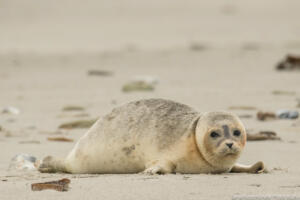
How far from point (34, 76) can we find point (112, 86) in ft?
7.97

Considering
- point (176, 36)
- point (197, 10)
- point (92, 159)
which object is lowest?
point (92, 159)

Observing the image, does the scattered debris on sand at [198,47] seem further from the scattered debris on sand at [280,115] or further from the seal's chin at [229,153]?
the seal's chin at [229,153]

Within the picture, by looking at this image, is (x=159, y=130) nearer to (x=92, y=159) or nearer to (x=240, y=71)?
(x=92, y=159)

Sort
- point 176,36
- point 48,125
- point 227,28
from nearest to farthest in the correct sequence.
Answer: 1. point 48,125
2. point 176,36
3. point 227,28

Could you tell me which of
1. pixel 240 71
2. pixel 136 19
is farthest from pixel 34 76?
pixel 136 19

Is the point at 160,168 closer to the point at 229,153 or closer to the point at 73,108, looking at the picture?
the point at 229,153

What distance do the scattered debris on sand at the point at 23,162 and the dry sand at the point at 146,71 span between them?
320mm

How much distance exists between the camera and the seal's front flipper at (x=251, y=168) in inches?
212

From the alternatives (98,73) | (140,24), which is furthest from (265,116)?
(140,24)

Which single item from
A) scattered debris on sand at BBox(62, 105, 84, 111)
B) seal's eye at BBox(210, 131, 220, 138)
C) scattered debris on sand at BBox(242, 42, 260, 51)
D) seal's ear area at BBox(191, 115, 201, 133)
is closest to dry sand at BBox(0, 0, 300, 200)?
scattered debris on sand at BBox(242, 42, 260, 51)

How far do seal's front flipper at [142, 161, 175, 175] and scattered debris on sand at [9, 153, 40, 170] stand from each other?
1010 millimetres

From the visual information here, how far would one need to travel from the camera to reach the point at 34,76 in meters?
14.0

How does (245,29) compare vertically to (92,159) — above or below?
above

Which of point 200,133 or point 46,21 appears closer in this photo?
point 200,133
